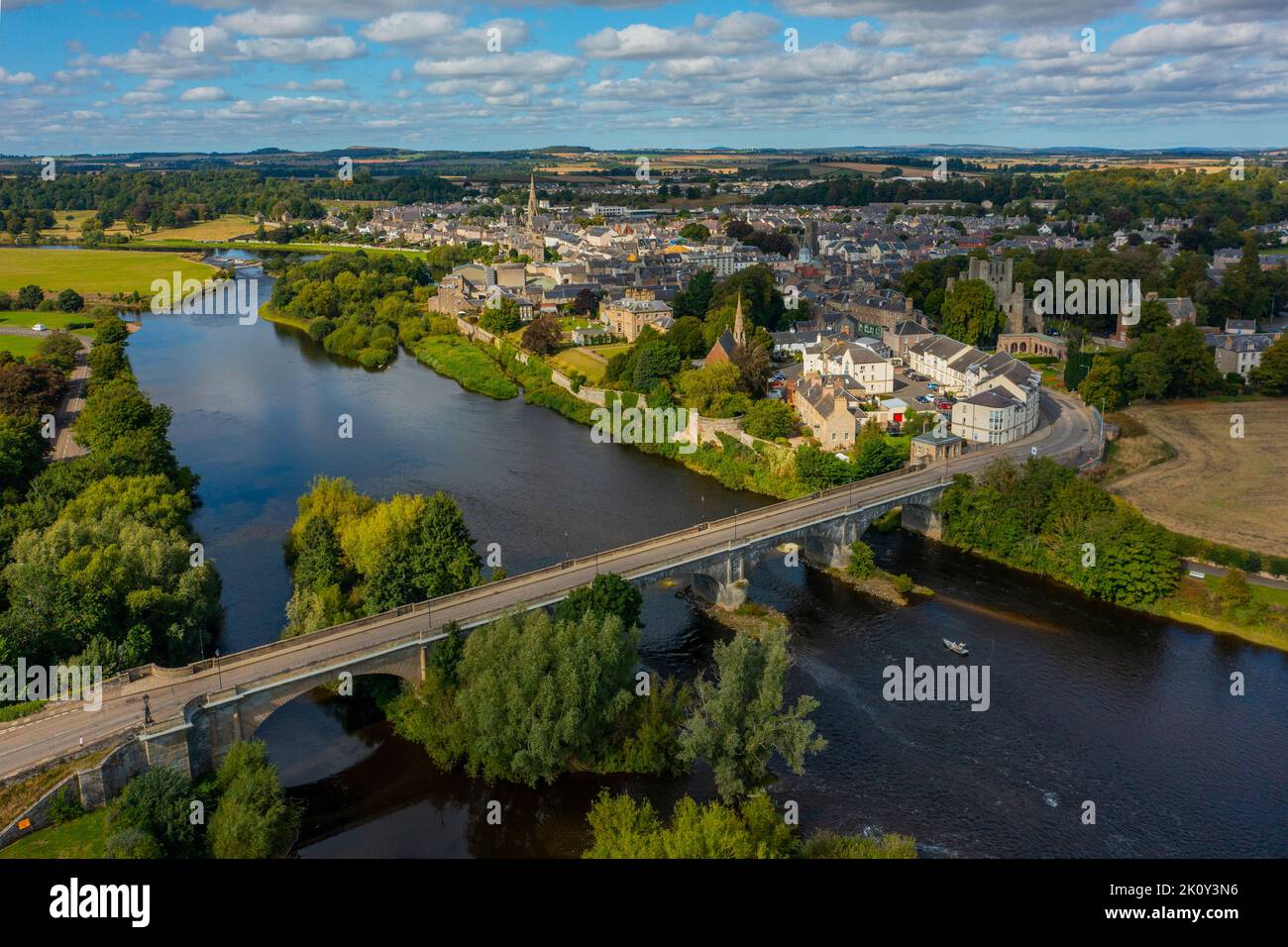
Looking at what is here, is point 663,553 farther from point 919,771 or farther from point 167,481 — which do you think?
point 167,481

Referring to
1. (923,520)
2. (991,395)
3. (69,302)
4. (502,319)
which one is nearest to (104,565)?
(923,520)

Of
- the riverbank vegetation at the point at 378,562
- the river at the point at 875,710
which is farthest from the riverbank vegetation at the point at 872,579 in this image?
the riverbank vegetation at the point at 378,562

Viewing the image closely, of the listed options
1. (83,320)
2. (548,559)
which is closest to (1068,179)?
(83,320)

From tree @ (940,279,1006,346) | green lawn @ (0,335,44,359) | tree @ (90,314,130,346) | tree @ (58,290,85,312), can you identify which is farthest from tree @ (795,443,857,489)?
tree @ (58,290,85,312)

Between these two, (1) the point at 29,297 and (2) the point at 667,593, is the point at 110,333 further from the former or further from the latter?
(2) the point at 667,593

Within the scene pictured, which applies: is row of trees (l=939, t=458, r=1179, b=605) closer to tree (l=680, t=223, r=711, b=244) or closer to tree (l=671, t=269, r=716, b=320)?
tree (l=671, t=269, r=716, b=320)

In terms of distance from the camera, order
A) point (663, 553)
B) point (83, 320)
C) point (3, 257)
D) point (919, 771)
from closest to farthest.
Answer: point (919, 771), point (663, 553), point (83, 320), point (3, 257)

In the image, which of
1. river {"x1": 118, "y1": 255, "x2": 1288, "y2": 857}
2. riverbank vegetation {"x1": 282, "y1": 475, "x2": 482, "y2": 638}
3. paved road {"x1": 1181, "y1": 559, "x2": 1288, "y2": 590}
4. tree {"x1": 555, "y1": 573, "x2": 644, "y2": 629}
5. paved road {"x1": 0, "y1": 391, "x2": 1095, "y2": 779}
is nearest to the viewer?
paved road {"x1": 0, "y1": 391, "x2": 1095, "y2": 779}
